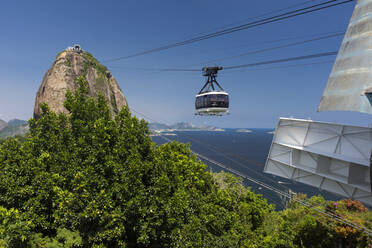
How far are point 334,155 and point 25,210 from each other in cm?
1327

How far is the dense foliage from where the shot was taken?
7.95 m

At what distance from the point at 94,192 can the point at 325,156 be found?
1020cm

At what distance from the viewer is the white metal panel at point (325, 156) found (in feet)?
20.9

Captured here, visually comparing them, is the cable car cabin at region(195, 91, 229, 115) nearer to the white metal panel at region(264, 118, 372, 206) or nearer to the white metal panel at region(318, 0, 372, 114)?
the white metal panel at region(264, 118, 372, 206)

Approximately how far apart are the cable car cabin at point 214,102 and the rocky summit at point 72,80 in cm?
4851

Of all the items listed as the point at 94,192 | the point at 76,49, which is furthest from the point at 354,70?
the point at 76,49

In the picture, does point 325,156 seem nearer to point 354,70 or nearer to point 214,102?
point 354,70

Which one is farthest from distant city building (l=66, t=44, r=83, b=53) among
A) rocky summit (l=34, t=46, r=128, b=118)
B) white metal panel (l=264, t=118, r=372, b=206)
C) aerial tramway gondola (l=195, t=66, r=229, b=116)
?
white metal panel (l=264, t=118, r=372, b=206)

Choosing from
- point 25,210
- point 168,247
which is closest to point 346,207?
point 168,247

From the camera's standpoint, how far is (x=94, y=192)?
8391 millimetres

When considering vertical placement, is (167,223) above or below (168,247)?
above

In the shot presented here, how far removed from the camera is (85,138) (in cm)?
1017

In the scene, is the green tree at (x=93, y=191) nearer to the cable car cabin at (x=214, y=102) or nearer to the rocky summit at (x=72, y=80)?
the cable car cabin at (x=214, y=102)

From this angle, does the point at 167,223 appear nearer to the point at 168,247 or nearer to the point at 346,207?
the point at 168,247
